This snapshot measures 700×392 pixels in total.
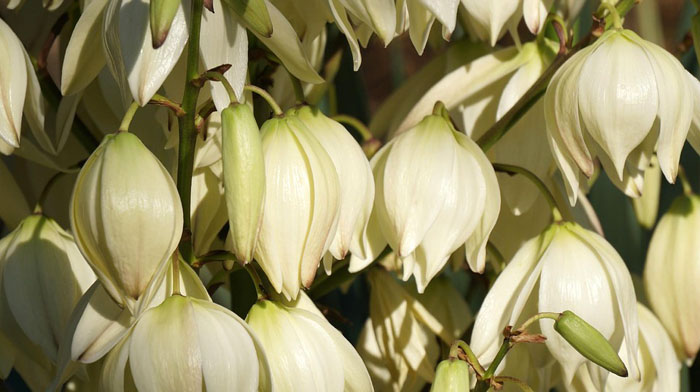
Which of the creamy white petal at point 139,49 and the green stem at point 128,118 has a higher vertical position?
the creamy white petal at point 139,49

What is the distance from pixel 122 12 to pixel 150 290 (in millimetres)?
111

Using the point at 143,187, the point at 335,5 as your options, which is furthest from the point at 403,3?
the point at 143,187

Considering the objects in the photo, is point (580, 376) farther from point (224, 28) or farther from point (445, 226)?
point (224, 28)

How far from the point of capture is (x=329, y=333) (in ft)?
1.47

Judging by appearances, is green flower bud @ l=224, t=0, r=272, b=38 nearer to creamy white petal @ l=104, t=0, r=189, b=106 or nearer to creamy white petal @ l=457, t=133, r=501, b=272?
creamy white petal @ l=104, t=0, r=189, b=106

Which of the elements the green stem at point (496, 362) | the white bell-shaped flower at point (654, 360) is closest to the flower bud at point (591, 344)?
the green stem at point (496, 362)

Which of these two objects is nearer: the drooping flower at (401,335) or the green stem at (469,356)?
the green stem at (469,356)

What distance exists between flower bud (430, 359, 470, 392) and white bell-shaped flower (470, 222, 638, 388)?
2.6 inches

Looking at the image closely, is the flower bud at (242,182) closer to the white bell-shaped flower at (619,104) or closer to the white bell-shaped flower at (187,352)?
the white bell-shaped flower at (187,352)

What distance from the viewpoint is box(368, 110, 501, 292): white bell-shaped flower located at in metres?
0.48

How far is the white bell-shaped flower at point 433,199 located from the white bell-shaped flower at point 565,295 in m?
0.02

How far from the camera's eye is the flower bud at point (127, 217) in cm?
39

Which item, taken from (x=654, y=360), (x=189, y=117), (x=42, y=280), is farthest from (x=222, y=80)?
(x=654, y=360)

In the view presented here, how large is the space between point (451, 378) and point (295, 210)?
0.09 meters
